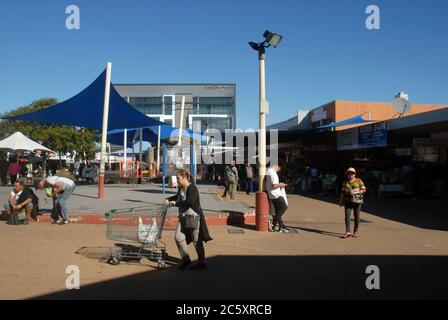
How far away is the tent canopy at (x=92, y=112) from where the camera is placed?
2009cm

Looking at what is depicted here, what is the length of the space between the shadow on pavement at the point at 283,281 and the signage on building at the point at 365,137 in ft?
37.4

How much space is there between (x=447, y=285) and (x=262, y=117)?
584 centimetres

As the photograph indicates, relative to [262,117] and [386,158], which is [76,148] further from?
[262,117]

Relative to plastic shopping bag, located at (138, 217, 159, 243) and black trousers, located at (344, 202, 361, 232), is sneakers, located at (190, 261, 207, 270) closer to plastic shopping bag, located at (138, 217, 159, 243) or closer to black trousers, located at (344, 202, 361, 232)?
plastic shopping bag, located at (138, 217, 159, 243)

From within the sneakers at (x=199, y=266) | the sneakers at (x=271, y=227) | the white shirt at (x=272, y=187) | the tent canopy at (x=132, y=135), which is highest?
the tent canopy at (x=132, y=135)

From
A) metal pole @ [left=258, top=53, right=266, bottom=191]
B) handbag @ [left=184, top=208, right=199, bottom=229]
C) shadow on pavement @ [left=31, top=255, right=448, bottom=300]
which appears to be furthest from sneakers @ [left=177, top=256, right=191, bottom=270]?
metal pole @ [left=258, top=53, right=266, bottom=191]

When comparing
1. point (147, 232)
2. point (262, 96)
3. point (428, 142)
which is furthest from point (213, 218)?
point (428, 142)

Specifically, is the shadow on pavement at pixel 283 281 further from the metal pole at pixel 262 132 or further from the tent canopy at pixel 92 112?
the tent canopy at pixel 92 112

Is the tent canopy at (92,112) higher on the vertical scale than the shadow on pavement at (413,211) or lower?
higher

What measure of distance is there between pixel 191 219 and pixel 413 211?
1034 centimetres

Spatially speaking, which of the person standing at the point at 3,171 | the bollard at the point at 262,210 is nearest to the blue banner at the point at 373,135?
the bollard at the point at 262,210

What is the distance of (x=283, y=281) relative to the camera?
626 cm

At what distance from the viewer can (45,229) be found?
10430 mm

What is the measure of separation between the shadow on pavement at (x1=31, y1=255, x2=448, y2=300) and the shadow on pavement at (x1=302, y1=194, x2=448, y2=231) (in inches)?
188
